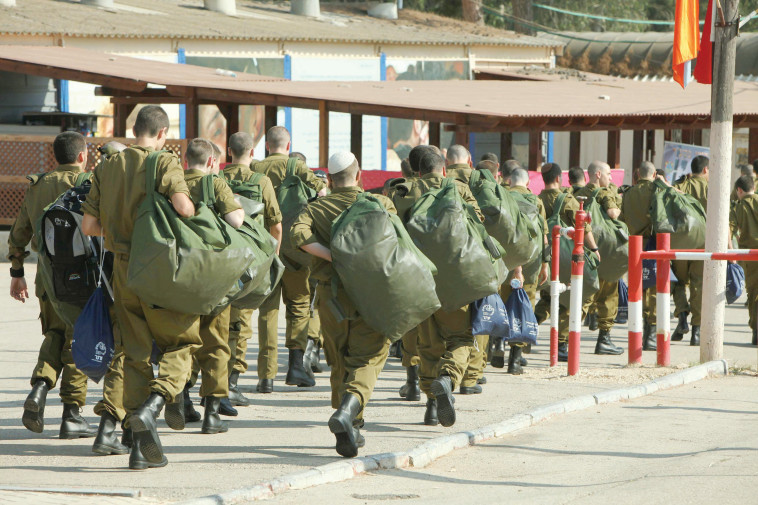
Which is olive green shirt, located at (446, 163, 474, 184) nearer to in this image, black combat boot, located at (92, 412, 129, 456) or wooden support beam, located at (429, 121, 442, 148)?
black combat boot, located at (92, 412, 129, 456)

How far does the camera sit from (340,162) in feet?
23.6

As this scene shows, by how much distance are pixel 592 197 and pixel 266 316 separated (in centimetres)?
379

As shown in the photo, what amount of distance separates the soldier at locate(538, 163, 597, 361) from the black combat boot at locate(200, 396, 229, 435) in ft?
14.1

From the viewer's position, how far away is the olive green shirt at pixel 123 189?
6.36 m

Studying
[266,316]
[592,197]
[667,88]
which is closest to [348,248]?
[266,316]

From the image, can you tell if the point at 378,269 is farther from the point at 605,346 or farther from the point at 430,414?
the point at 605,346

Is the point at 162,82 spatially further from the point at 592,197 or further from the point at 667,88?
the point at 667,88

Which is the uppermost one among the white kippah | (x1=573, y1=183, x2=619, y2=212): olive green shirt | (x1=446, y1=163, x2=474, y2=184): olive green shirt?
the white kippah

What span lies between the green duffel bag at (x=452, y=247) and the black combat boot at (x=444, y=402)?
60 centimetres

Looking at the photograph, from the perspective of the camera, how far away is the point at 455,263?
758cm

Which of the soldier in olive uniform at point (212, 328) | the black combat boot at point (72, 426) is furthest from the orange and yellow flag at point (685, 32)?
the black combat boot at point (72, 426)

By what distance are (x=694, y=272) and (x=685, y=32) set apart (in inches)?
113

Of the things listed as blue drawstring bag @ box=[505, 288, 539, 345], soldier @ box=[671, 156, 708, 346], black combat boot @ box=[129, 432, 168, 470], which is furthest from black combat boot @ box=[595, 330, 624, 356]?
black combat boot @ box=[129, 432, 168, 470]

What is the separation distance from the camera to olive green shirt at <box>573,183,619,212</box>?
11445 millimetres
